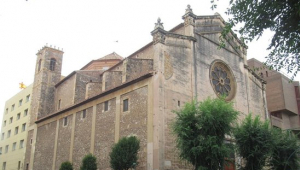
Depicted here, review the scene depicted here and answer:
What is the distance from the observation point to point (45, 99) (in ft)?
112

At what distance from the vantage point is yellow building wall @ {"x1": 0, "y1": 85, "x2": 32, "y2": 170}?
114 feet

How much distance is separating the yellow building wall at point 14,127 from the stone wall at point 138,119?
17276mm

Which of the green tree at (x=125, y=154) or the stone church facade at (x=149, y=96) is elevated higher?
the stone church facade at (x=149, y=96)

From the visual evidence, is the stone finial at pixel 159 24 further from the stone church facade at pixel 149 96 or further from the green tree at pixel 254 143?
the green tree at pixel 254 143

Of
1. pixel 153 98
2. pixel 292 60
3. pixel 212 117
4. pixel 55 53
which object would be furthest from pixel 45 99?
pixel 292 60

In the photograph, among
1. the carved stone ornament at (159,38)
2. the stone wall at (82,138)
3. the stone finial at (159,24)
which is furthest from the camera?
the stone wall at (82,138)

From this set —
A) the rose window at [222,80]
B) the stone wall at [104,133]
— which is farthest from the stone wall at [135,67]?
the rose window at [222,80]

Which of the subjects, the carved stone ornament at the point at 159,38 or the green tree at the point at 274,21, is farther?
the carved stone ornament at the point at 159,38

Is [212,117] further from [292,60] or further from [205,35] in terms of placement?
[205,35]

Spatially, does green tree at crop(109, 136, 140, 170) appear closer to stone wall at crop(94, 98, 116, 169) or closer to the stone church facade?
the stone church facade

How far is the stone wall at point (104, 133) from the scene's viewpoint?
22.1 metres

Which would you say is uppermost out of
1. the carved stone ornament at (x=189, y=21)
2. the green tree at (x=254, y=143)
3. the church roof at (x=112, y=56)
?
the church roof at (x=112, y=56)

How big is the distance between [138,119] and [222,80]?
27.6 ft

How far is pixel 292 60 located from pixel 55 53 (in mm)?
28926
